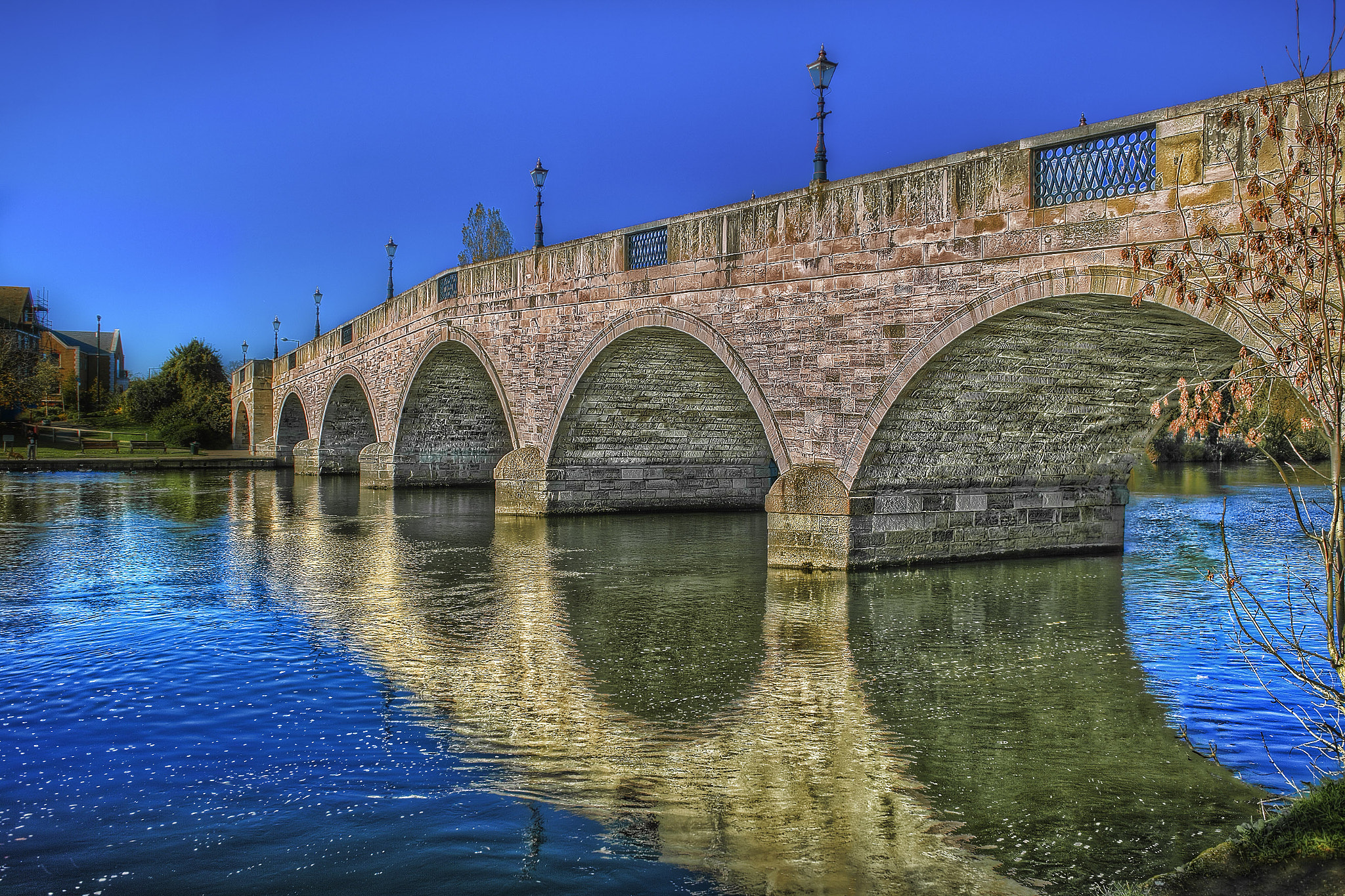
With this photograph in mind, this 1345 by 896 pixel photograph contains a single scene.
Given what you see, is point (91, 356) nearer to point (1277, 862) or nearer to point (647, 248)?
point (647, 248)

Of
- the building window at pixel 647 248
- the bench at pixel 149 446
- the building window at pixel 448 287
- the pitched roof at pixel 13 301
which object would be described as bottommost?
the bench at pixel 149 446

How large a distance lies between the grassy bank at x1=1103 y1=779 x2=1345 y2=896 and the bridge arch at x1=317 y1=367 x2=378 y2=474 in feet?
122

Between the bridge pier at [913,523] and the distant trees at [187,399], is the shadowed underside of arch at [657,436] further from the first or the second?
the distant trees at [187,399]

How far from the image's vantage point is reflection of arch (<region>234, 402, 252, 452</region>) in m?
61.9

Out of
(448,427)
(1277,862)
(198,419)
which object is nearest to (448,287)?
(448,427)

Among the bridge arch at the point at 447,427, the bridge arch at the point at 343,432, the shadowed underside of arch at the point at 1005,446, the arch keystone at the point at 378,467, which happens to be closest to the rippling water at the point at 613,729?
the shadowed underside of arch at the point at 1005,446

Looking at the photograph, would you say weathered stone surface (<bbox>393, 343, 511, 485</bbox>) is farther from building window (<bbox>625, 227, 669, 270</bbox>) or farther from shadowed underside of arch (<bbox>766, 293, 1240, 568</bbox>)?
shadowed underside of arch (<bbox>766, 293, 1240, 568</bbox>)

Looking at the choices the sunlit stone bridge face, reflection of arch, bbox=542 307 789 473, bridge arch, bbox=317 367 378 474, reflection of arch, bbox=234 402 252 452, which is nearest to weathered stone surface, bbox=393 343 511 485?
the sunlit stone bridge face

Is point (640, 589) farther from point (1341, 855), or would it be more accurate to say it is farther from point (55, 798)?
point (1341, 855)

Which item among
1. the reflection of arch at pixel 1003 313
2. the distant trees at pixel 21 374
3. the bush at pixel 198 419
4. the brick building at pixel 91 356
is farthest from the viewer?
the brick building at pixel 91 356

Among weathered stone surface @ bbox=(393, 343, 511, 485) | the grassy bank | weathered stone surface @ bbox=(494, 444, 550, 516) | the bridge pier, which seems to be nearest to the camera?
the grassy bank

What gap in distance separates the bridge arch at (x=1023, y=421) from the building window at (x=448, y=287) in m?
13.6

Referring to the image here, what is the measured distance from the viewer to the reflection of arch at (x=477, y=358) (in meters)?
21.3

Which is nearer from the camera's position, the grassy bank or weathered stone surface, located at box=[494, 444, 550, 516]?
the grassy bank
